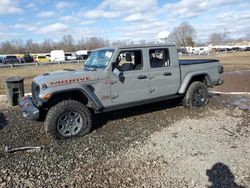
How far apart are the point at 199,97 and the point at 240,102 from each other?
175 cm

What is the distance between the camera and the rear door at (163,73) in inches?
258

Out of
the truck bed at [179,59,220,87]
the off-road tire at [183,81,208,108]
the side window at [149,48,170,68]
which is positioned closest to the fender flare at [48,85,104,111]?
the side window at [149,48,170,68]

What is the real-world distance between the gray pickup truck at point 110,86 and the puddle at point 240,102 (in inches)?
50.9

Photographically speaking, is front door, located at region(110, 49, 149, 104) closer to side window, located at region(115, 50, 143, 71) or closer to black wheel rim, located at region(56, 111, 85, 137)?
side window, located at region(115, 50, 143, 71)

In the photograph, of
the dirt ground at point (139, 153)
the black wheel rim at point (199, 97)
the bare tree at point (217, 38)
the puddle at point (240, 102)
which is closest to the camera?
the dirt ground at point (139, 153)

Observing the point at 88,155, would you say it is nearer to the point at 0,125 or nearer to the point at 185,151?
the point at 185,151

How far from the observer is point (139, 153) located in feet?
15.6

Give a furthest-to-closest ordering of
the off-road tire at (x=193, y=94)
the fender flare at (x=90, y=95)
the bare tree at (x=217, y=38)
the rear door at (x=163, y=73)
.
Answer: the bare tree at (x=217, y=38) → the off-road tire at (x=193, y=94) → the rear door at (x=163, y=73) → the fender flare at (x=90, y=95)

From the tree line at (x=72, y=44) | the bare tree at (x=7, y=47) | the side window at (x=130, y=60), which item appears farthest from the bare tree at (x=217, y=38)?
the side window at (x=130, y=60)

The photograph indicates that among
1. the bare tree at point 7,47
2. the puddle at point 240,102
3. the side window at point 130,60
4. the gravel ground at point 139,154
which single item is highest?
the bare tree at point 7,47

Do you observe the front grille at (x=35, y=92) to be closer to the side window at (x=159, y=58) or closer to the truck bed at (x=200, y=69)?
the side window at (x=159, y=58)

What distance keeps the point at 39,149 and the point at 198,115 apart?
417cm

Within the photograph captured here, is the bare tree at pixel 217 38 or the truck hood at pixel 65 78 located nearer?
the truck hood at pixel 65 78

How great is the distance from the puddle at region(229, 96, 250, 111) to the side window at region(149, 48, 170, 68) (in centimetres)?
280
